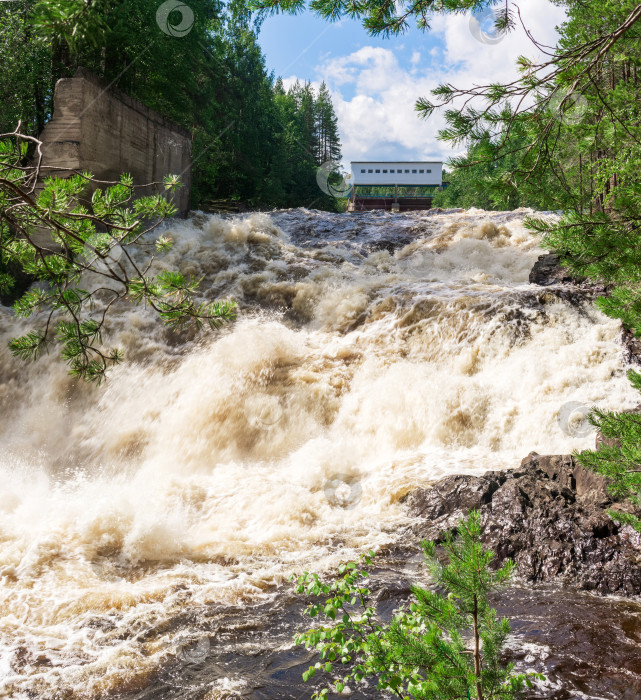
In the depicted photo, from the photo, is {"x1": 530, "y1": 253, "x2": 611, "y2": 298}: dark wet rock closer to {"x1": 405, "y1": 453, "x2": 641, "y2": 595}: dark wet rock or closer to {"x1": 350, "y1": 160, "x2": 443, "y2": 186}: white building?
{"x1": 405, "y1": 453, "x2": 641, "y2": 595}: dark wet rock

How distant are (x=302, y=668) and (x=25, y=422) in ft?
27.1

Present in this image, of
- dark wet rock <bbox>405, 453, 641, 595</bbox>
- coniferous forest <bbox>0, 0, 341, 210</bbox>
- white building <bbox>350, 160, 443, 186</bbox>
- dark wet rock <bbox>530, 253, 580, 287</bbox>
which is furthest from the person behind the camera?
white building <bbox>350, 160, 443, 186</bbox>

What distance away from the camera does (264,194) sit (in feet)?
105

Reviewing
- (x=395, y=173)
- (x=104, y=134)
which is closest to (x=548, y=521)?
(x=104, y=134)

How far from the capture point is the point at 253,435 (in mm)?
8836

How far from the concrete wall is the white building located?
1553 inches

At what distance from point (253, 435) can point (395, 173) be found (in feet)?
173

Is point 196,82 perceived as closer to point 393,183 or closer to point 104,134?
point 104,134

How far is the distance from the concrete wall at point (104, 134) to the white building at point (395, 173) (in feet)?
129

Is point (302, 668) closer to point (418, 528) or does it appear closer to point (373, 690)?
point (373, 690)

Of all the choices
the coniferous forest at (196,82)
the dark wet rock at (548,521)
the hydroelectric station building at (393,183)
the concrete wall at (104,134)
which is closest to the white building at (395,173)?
the hydroelectric station building at (393,183)

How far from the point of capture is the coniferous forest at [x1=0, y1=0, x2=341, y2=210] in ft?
45.4

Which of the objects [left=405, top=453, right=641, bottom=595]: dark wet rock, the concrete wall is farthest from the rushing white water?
the concrete wall

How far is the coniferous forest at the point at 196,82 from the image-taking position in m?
13.8
